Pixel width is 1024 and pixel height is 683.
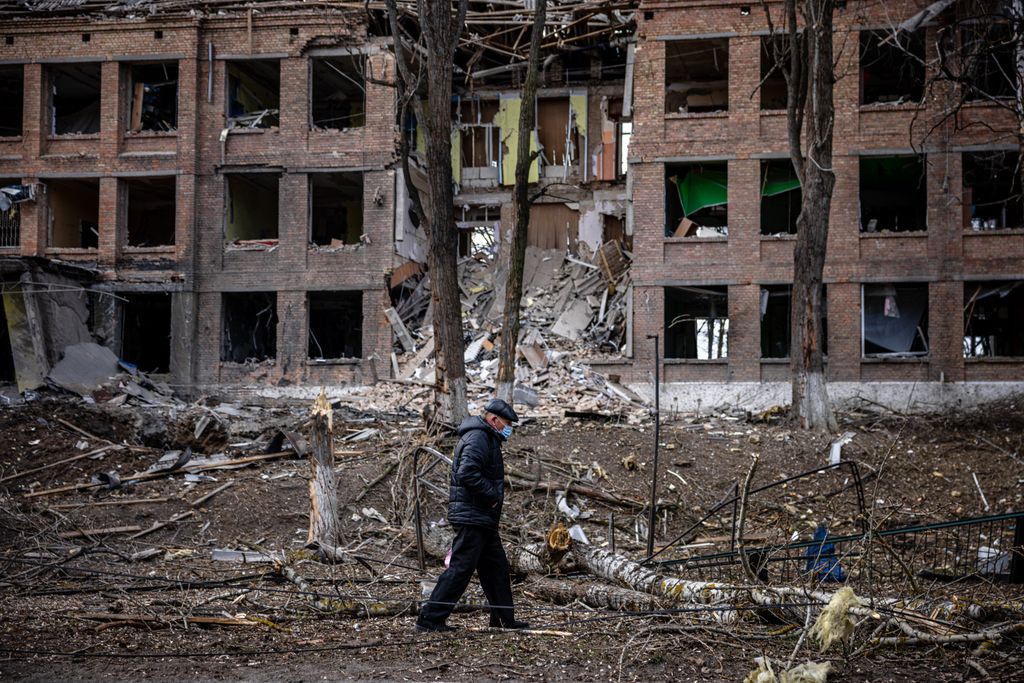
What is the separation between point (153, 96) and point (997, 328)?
26.5 metres

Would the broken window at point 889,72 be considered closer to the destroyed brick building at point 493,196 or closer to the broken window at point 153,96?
the destroyed brick building at point 493,196

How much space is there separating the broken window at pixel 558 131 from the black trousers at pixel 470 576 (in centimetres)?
2476

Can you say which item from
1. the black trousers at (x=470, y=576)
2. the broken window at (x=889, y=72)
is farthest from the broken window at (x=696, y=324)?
the black trousers at (x=470, y=576)

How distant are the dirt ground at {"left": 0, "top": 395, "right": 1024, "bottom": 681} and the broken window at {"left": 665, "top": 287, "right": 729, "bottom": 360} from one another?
3997 millimetres

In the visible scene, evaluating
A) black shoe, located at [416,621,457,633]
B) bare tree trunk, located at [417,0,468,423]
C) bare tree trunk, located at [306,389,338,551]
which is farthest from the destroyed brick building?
black shoe, located at [416,621,457,633]

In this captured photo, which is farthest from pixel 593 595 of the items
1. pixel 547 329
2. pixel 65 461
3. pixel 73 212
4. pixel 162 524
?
pixel 73 212

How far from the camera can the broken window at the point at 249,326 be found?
2859 centimetres

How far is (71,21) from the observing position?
2848cm

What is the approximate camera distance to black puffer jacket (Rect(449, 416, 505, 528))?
7.43 m

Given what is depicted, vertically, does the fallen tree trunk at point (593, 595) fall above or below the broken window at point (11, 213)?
below

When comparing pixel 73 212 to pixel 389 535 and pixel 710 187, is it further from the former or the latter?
pixel 389 535

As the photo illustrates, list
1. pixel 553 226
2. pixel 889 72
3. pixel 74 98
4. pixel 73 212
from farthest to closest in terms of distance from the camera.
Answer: pixel 74 98 → pixel 553 226 → pixel 73 212 → pixel 889 72

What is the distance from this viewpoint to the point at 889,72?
2753cm

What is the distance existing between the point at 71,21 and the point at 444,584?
89.9 ft
